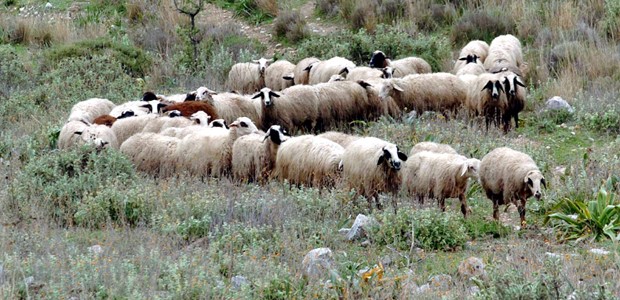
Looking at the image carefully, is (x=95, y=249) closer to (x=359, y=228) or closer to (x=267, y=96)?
(x=359, y=228)

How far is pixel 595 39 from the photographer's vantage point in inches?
784

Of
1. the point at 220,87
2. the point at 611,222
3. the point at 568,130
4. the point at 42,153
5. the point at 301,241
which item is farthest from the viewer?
the point at 220,87

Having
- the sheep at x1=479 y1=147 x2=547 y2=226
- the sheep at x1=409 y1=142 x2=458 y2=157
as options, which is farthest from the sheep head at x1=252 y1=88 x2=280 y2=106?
the sheep at x1=479 y1=147 x2=547 y2=226

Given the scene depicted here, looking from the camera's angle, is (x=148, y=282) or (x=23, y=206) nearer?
(x=148, y=282)

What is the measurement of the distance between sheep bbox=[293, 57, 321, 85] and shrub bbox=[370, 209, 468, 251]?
9.34 metres

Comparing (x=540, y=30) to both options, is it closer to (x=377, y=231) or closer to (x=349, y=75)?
(x=349, y=75)

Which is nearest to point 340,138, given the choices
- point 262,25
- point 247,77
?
point 247,77

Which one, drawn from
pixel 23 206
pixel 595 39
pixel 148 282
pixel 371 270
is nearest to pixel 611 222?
pixel 371 270

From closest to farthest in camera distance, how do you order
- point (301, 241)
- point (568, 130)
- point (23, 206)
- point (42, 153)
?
point (301, 241), point (23, 206), point (42, 153), point (568, 130)

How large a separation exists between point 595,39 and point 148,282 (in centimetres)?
1461

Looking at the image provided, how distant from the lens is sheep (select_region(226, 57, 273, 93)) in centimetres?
1964

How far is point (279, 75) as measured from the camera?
63.7 ft

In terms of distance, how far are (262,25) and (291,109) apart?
31.0 ft

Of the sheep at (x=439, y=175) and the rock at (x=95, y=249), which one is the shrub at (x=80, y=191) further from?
the sheep at (x=439, y=175)
